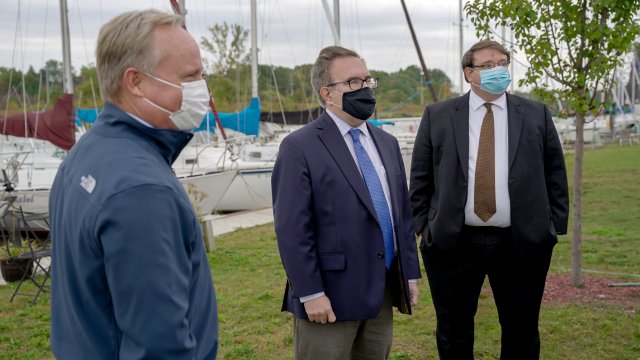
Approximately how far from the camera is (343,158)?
10.9ft

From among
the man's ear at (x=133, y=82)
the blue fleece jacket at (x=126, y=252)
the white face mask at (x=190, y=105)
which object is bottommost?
the blue fleece jacket at (x=126, y=252)

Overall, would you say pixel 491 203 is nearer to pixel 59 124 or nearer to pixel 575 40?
pixel 575 40

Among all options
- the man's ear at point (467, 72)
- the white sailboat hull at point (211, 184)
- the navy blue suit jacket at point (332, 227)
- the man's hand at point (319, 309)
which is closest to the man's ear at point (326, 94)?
the navy blue suit jacket at point (332, 227)

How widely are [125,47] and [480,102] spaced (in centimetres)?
291

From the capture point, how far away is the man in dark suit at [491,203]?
4082mm

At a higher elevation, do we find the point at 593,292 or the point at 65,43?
the point at 65,43

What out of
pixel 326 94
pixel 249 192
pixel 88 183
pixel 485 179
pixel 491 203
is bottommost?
pixel 249 192

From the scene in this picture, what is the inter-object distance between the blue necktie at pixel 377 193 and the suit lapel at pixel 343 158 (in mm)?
74

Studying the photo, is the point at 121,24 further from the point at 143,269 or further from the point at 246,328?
the point at 246,328

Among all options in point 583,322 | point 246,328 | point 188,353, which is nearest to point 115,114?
point 188,353

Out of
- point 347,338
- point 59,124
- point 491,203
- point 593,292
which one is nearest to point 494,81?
point 491,203

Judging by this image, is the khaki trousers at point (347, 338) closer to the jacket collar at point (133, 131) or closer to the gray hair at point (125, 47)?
the jacket collar at point (133, 131)

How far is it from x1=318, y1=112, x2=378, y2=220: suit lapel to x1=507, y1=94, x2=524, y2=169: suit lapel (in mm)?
1269

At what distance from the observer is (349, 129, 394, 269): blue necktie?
3375 millimetres
